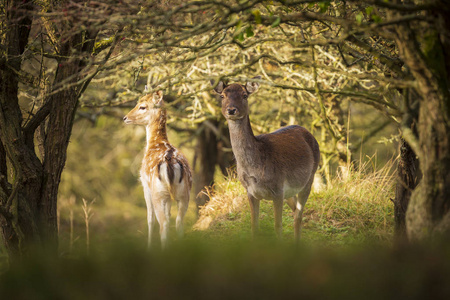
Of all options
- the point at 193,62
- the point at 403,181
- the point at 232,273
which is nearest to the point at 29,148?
the point at 193,62

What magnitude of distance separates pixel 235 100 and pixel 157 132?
6.46 ft

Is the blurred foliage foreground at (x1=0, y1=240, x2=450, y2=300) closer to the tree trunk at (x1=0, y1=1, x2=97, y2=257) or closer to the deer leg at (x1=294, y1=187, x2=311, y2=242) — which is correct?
the tree trunk at (x1=0, y1=1, x2=97, y2=257)

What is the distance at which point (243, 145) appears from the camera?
6.64 meters

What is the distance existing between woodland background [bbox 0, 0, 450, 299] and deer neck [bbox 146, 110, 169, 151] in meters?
0.92

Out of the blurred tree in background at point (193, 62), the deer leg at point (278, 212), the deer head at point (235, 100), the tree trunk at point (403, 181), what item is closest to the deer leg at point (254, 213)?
the deer leg at point (278, 212)

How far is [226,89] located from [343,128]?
4964 millimetres

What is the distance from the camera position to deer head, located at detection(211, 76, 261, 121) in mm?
6566

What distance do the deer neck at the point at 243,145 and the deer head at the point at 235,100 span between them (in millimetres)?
108

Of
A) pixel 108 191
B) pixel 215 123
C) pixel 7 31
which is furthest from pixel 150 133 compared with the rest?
pixel 108 191

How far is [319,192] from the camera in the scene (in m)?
9.09

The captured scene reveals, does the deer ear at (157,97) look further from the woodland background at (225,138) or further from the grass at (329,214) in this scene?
the grass at (329,214)

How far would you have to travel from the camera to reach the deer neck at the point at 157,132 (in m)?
8.09

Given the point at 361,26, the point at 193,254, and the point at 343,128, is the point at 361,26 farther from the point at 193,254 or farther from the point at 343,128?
the point at 343,128

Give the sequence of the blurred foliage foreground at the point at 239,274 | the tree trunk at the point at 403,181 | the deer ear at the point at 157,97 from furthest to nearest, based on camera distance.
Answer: the deer ear at the point at 157,97 < the tree trunk at the point at 403,181 < the blurred foliage foreground at the point at 239,274
